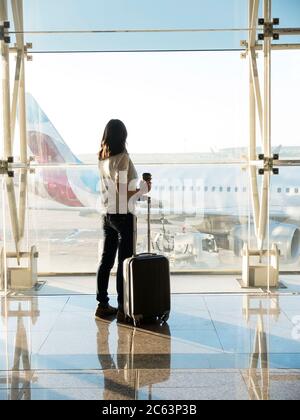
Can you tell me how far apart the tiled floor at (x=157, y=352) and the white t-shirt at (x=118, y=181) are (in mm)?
938

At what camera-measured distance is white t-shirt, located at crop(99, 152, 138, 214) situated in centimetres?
464

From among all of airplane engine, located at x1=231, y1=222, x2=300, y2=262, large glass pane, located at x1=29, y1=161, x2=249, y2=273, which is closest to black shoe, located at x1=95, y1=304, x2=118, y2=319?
large glass pane, located at x1=29, y1=161, x2=249, y2=273

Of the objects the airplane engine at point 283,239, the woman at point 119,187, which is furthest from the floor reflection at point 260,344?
the woman at point 119,187

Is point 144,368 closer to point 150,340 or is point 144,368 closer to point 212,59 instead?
point 150,340

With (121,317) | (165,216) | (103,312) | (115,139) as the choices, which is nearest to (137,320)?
(121,317)

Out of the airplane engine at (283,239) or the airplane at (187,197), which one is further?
the airplane engine at (283,239)

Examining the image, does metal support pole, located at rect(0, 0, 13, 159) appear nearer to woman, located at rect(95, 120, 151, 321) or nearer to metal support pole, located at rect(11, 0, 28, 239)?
metal support pole, located at rect(11, 0, 28, 239)

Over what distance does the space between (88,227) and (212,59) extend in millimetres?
2184

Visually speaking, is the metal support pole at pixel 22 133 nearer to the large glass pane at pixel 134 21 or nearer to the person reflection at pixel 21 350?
the large glass pane at pixel 134 21

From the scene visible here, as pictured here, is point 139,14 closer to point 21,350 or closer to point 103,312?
point 103,312

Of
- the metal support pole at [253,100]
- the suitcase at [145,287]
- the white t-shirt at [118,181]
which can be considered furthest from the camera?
the metal support pole at [253,100]

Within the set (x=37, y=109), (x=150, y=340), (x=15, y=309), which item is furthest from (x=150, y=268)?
(x=37, y=109)

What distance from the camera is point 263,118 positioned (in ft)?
19.3

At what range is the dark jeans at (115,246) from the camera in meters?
4.69
